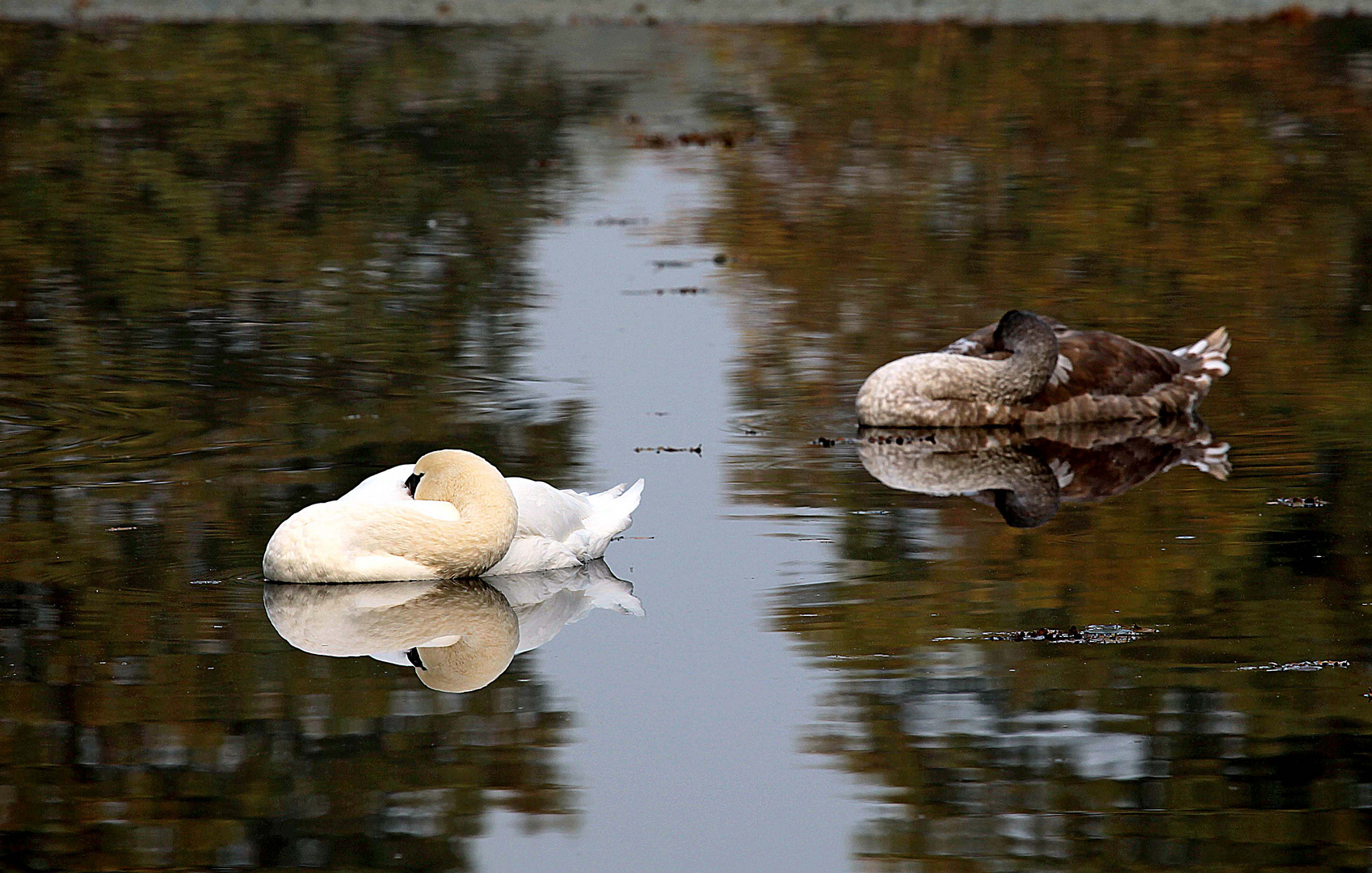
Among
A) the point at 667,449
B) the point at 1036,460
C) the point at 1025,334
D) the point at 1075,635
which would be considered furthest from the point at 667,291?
the point at 1075,635

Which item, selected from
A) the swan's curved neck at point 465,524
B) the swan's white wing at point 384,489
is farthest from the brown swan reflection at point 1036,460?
the swan's white wing at point 384,489

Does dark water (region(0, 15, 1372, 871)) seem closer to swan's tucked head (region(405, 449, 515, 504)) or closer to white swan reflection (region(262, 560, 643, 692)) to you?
white swan reflection (region(262, 560, 643, 692))

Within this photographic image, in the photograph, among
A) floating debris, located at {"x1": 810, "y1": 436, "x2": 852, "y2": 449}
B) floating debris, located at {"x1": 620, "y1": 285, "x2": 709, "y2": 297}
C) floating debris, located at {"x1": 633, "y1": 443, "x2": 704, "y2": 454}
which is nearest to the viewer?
floating debris, located at {"x1": 633, "y1": 443, "x2": 704, "y2": 454}

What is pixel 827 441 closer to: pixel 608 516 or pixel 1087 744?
pixel 608 516

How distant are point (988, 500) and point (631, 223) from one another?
10.4 metres

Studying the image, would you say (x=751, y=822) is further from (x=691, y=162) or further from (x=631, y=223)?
(x=691, y=162)

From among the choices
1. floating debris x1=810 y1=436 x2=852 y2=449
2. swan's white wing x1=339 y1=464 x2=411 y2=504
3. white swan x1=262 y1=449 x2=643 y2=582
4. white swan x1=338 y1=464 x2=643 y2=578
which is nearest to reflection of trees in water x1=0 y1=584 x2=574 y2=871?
white swan x1=262 y1=449 x2=643 y2=582

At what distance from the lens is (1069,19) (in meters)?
36.5

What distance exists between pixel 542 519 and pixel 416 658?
138cm

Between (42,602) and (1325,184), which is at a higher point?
(42,602)

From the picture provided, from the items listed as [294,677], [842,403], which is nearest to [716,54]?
[842,403]

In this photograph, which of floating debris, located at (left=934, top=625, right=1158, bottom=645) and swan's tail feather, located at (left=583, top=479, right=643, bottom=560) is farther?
swan's tail feather, located at (left=583, top=479, right=643, bottom=560)

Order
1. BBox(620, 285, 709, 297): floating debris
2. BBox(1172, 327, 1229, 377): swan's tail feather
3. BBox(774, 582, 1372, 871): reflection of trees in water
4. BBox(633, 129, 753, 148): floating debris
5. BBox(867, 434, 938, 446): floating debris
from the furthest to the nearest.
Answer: BBox(633, 129, 753, 148): floating debris
BBox(620, 285, 709, 297): floating debris
BBox(1172, 327, 1229, 377): swan's tail feather
BBox(867, 434, 938, 446): floating debris
BBox(774, 582, 1372, 871): reflection of trees in water

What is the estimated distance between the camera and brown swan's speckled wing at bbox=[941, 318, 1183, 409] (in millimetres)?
12266
